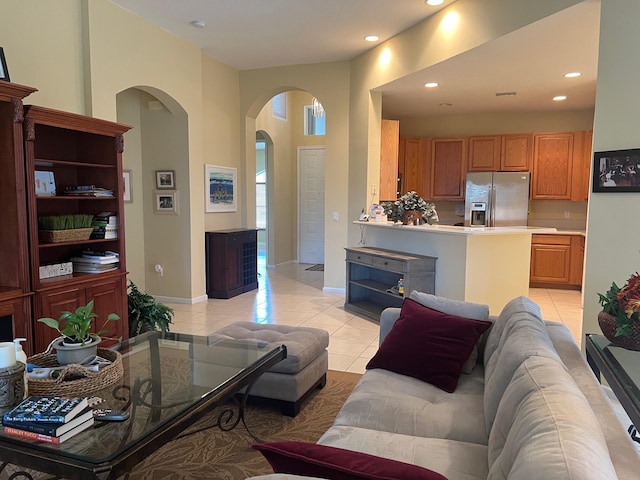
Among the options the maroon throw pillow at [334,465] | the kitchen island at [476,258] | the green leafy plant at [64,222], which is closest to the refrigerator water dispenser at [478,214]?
the kitchen island at [476,258]

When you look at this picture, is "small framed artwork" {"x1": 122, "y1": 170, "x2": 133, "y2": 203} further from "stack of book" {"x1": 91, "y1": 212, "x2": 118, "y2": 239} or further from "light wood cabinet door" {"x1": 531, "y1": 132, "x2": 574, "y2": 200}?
"light wood cabinet door" {"x1": 531, "y1": 132, "x2": 574, "y2": 200}

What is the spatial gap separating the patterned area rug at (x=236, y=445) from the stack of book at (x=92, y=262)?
181 centimetres

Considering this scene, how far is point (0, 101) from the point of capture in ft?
9.69

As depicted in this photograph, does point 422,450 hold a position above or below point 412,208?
below

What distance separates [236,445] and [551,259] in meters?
6.14

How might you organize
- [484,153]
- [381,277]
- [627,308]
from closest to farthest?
1. [627,308]
2. [381,277]
3. [484,153]

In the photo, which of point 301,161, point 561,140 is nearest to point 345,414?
point 561,140

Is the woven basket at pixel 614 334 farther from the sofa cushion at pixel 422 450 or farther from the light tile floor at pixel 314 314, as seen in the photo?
the light tile floor at pixel 314 314

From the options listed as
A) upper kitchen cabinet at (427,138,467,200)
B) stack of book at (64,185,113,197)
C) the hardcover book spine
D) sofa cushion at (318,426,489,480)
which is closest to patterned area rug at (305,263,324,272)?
upper kitchen cabinet at (427,138,467,200)

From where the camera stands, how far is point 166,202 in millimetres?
5941

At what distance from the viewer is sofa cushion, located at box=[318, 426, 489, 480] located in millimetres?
1504

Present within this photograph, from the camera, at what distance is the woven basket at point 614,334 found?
1.91 m

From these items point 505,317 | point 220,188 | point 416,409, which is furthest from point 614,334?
point 220,188

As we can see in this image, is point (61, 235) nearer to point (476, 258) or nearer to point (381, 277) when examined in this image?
point (381, 277)
